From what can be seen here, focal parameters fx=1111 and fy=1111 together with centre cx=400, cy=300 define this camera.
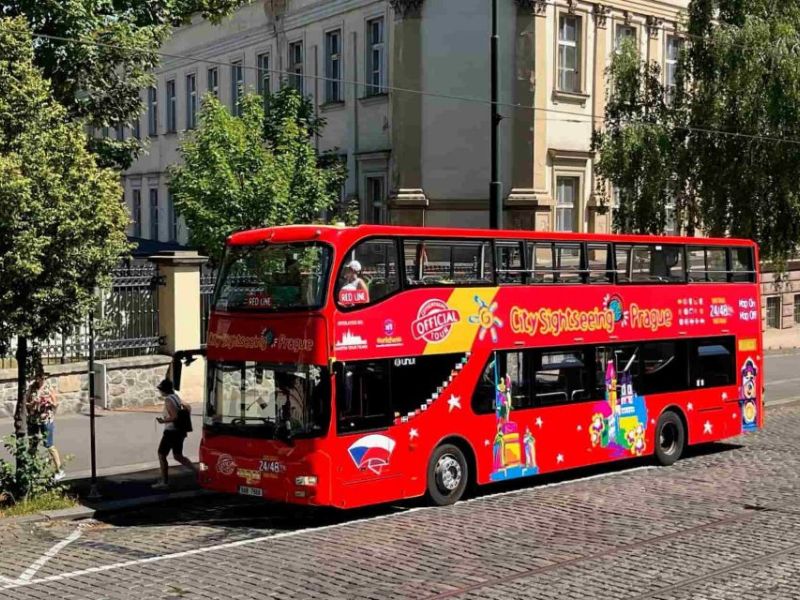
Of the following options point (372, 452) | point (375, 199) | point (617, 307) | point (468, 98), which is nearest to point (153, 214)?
point (375, 199)

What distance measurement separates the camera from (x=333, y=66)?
1344 inches

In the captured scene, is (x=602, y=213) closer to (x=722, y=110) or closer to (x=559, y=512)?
(x=722, y=110)

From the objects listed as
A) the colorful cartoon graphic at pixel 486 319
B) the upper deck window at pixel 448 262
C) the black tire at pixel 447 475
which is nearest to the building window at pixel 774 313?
the colorful cartoon graphic at pixel 486 319

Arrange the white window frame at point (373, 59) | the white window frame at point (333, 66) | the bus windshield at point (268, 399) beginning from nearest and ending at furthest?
the bus windshield at point (268, 399)
the white window frame at point (373, 59)
the white window frame at point (333, 66)

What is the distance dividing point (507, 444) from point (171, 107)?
32.3 meters

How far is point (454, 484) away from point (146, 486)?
4387 mm

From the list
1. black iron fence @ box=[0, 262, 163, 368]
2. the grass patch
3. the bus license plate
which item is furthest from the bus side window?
black iron fence @ box=[0, 262, 163, 368]

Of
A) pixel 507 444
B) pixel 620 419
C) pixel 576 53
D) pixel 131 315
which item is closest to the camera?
pixel 507 444

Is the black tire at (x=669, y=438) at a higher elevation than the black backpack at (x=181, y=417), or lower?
lower

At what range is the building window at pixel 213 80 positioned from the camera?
4047 cm

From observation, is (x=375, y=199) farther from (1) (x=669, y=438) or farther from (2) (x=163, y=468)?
(2) (x=163, y=468)

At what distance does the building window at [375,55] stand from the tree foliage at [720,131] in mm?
7907

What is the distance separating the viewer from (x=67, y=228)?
506 inches

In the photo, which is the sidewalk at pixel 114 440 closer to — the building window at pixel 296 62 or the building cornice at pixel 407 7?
the building cornice at pixel 407 7
